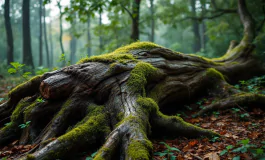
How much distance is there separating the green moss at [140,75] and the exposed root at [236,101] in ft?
5.73

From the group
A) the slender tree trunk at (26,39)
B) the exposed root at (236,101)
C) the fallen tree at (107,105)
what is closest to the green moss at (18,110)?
the fallen tree at (107,105)

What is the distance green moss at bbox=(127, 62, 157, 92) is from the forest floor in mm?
1142

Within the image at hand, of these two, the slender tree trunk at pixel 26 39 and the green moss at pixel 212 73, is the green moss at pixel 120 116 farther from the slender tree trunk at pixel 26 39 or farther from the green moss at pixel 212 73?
the slender tree trunk at pixel 26 39

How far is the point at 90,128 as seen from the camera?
11.1 ft

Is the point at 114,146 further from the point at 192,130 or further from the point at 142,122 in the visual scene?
the point at 192,130

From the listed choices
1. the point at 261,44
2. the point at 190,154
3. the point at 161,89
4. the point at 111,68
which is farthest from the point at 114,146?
the point at 261,44

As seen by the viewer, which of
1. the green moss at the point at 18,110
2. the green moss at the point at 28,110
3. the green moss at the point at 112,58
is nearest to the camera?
the green moss at the point at 28,110

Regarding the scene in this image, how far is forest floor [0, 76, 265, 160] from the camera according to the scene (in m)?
2.81

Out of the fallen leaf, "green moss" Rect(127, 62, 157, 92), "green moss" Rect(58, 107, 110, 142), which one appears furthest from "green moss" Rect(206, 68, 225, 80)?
"green moss" Rect(58, 107, 110, 142)

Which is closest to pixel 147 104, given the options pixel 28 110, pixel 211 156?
pixel 211 156

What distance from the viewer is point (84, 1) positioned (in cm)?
714

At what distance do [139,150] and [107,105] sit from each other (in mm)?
1531

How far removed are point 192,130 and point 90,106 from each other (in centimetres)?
204

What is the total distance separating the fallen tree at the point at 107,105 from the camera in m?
2.98
